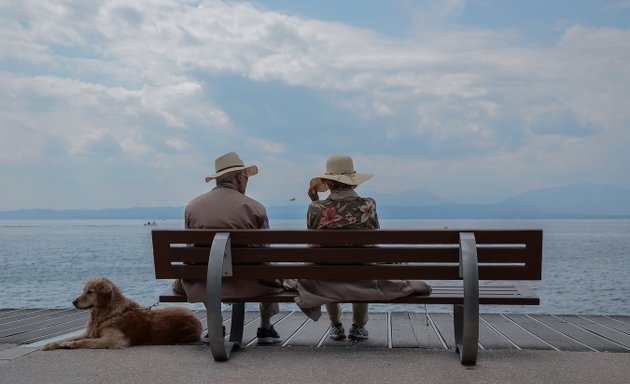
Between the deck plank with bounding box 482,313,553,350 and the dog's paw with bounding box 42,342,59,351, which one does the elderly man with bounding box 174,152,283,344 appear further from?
the deck plank with bounding box 482,313,553,350

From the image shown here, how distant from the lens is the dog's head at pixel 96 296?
5.47 metres

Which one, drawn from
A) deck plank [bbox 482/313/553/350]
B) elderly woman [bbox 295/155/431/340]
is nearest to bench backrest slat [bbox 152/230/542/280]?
elderly woman [bbox 295/155/431/340]

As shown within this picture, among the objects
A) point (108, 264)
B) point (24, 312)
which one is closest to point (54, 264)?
point (108, 264)

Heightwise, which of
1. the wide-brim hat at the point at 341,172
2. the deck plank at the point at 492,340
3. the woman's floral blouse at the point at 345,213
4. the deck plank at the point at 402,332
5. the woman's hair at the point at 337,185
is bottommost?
the deck plank at the point at 492,340

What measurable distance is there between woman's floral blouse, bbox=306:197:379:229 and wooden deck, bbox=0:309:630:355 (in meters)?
0.98

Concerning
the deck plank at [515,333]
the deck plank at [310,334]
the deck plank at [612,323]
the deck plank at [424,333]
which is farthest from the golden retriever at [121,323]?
the deck plank at [612,323]

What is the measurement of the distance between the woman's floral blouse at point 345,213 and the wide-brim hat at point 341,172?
0.16 m

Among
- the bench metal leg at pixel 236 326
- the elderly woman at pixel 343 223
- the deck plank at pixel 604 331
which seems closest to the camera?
the elderly woman at pixel 343 223

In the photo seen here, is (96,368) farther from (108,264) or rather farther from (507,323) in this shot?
(108,264)

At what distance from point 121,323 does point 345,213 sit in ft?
6.18

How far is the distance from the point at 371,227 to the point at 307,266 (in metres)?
0.57

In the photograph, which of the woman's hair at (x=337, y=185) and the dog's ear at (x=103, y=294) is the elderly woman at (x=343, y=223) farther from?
the dog's ear at (x=103, y=294)

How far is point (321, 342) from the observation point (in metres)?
5.71

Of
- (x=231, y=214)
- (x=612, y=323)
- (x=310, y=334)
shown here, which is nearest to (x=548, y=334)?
(x=612, y=323)
